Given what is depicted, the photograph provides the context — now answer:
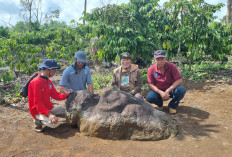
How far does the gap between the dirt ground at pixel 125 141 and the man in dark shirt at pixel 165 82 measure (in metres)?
0.43

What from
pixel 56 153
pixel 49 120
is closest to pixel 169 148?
pixel 56 153

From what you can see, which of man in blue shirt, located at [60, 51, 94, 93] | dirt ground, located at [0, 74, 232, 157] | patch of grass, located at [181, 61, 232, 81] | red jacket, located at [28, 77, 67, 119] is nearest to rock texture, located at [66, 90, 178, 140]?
dirt ground, located at [0, 74, 232, 157]

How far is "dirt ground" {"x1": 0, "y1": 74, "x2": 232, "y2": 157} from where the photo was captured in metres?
2.53

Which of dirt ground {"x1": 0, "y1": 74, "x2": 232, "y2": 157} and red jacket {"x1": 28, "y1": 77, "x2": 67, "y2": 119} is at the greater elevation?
red jacket {"x1": 28, "y1": 77, "x2": 67, "y2": 119}

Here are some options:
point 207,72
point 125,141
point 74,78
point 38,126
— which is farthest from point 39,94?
point 207,72

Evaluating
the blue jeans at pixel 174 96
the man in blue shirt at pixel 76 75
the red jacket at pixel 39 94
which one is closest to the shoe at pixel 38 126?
the red jacket at pixel 39 94

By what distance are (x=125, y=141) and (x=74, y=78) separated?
1679 millimetres

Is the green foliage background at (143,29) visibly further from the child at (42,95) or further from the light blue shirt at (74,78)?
the child at (42,95)

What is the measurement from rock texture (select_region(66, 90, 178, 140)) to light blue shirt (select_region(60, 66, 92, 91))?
704 mm

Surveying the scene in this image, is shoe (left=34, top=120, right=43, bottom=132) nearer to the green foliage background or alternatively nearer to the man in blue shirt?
the man in blue shirt

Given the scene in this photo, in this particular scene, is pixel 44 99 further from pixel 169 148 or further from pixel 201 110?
pixel 201 110

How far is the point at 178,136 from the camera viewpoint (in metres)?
2.91

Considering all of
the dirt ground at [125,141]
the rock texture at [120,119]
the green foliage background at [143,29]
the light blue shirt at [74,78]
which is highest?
the green foliage background at [143,29]

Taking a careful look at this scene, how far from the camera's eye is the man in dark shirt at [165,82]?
3.68 m
